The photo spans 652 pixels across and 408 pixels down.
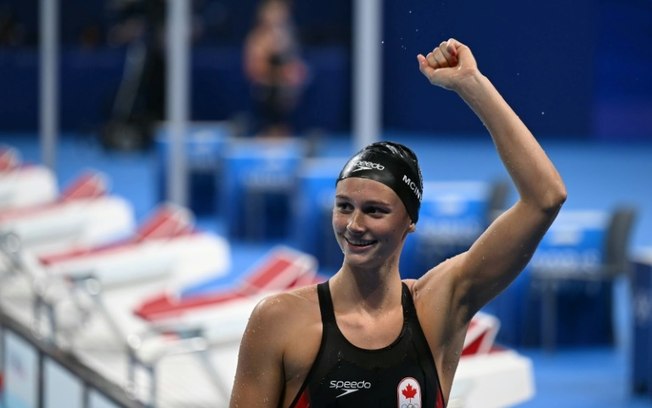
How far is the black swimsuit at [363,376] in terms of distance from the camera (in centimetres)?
255

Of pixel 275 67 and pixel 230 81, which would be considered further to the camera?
pixel 230 81

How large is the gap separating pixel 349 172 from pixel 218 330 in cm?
294

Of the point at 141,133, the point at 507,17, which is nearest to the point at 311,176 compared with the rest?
the point at 507,17

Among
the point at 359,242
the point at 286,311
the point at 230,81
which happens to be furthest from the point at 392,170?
the point at 230,81

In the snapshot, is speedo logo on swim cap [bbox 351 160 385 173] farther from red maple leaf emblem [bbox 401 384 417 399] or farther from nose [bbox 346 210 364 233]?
red maple leaf emblem [bbox 401 384 417 399]

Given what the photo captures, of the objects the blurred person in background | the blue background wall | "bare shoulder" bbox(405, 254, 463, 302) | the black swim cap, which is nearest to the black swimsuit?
"bare shoulder" bbox(405, 254, 463, 302)

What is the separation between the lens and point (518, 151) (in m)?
2.47

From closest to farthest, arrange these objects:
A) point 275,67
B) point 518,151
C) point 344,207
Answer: point 518,151 → point 344,207 → point 275,67

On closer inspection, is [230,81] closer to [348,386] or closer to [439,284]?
[439,284]

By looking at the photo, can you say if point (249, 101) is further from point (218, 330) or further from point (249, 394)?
point (249, 394)

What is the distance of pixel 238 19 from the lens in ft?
80.9

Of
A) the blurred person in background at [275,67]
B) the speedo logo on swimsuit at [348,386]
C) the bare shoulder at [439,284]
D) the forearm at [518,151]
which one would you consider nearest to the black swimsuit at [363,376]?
the speedo logo on swimsuit at [348,386]

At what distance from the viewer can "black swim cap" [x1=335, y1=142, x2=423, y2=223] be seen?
8.49 ft

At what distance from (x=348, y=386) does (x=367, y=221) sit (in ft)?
1.00
